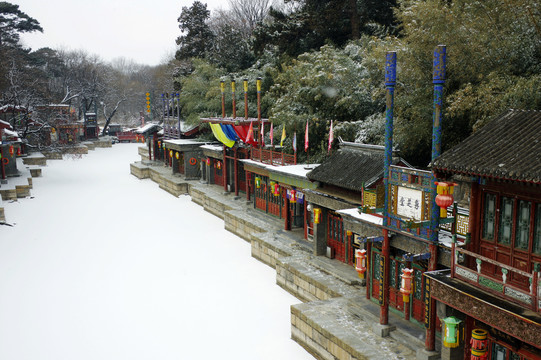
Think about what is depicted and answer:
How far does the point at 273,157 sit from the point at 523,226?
1362 cm

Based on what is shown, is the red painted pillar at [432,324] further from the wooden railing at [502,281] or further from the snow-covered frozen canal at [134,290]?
the snow-covered frozen canal at [134,290]

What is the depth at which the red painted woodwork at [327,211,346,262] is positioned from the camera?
559 inches

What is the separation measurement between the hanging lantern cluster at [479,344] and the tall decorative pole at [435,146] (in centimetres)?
99

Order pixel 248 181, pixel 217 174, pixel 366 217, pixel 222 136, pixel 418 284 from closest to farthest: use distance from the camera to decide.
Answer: pixel 418 284
pixel 366 217
pixel 222 136
pixel 248 181
pixel 217 174

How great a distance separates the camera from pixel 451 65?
13789 millimetres

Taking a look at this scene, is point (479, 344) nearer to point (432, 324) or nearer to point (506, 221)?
point (432, 324)

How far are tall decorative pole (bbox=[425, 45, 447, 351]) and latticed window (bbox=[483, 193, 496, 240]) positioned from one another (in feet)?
2.61

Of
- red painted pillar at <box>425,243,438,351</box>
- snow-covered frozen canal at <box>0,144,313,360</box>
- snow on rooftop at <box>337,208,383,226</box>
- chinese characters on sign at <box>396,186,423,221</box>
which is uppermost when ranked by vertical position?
chinese characters on sign at <box>396,186,423,221</box>

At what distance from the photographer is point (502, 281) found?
284 inches

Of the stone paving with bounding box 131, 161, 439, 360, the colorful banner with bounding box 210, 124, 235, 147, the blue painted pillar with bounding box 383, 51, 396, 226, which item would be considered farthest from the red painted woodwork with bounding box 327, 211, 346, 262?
the colorful banner with bounding box 210, 124, 235, 147

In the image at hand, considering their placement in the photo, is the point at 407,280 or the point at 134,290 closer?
the point at 407,280

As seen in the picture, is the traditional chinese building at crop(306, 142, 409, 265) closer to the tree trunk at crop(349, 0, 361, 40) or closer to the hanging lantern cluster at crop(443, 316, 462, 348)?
the hanging lantern cluster at crop(443, 316, 462, 348)

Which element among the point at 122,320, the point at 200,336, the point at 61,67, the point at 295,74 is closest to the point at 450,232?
the point at 200,336

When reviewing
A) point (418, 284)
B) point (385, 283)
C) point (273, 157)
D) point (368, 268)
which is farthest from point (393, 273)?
point (273, 157)
